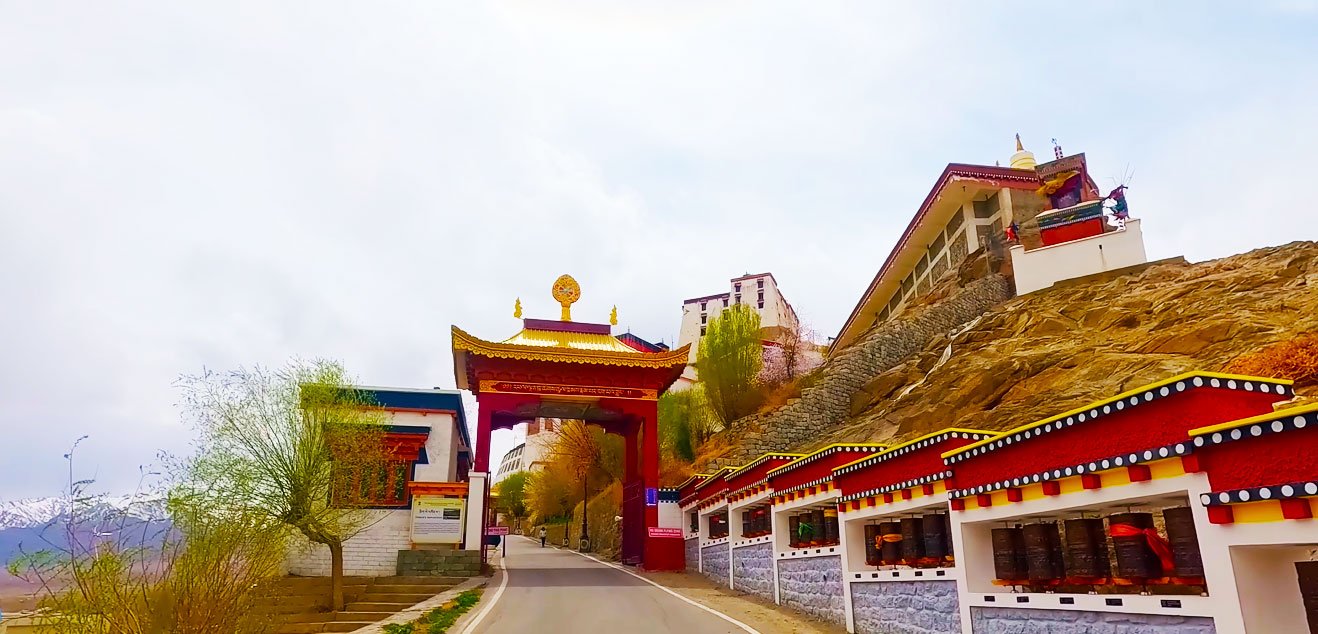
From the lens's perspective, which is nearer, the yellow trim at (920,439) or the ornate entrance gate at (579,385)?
the yellow trim at (920,439)

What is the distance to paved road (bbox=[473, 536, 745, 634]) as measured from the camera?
11180 millimetres

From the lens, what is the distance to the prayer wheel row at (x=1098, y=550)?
5715 millimetres

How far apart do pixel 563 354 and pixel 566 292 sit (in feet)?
14.5

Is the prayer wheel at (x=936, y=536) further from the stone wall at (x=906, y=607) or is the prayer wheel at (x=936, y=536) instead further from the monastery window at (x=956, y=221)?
the monastery window at (x=956, y=221)

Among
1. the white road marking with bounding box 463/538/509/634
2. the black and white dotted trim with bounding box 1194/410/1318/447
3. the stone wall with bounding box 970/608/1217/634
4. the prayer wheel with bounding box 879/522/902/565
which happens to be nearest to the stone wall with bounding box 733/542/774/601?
the prayer wheel with bounding box 879/522/902/565

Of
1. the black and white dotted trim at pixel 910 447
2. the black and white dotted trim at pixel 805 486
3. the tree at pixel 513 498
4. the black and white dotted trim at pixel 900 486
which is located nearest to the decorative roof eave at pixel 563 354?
the black and white dotted trim at pixel 805 486

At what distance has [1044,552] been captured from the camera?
23.9 feet

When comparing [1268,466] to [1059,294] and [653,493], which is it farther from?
[1059,294]

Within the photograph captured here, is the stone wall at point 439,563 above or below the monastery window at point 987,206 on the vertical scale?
below

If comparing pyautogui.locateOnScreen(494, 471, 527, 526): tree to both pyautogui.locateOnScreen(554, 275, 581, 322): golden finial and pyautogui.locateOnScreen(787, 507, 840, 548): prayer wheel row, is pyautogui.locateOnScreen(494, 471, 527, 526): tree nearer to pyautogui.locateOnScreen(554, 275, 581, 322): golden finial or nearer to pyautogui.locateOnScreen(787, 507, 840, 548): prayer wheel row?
pyautogui.locateOnScreen(554, 275, 581, 322): golden finial

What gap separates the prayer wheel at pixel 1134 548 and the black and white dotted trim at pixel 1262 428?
1.27 meters

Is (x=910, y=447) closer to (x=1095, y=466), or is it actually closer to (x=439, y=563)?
(x=1095, y=466)

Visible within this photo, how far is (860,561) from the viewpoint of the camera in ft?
35.0

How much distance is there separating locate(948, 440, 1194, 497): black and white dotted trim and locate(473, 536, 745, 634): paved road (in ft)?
16.1
